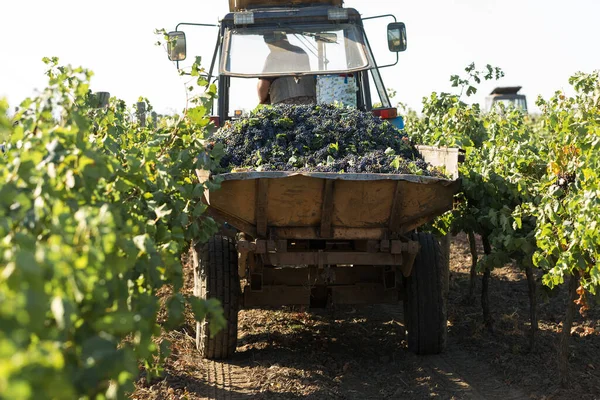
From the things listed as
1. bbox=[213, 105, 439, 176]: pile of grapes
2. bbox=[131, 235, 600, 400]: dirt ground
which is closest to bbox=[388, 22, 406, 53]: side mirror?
bbox=[213, 105, 439, 176]: pile of grapes

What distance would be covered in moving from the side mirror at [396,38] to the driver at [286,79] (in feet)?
2.44

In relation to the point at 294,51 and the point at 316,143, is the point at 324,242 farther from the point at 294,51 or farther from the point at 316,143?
the point at 294,51

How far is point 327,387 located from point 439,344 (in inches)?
40.3

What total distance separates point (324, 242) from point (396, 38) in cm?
246

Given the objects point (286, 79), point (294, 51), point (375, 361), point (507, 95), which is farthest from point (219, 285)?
point (507, 95)

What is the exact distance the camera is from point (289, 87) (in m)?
7.17

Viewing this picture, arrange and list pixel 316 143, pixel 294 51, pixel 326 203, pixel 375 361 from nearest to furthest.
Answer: pixel 326 203 → pixel 316 143 → pixel 375 361 → pixel 294 51

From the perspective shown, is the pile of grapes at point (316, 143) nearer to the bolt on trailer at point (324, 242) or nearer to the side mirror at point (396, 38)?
the bolt on trailer at point (324, 242)

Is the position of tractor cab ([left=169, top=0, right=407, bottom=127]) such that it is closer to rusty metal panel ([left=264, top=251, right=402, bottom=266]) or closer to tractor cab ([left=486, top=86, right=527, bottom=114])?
rusty metal panel ([left=264, top=251, right=402, bottom=266])

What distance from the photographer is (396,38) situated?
7145 millimetres

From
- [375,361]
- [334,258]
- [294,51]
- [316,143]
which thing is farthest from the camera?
[294,51]

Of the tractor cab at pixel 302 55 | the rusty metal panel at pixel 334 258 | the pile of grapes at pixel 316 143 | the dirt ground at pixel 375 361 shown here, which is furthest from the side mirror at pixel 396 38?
the rusty metal panel at pixel 334 258

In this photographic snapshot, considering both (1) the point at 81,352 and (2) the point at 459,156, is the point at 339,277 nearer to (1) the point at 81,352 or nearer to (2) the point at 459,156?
(2) the point at 459,156

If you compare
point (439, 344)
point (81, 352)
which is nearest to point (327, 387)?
point (439, 344)
